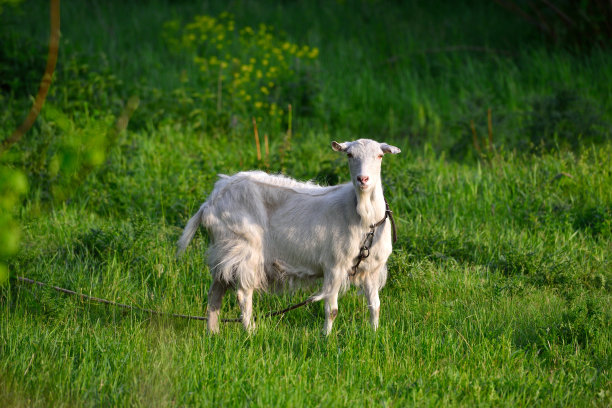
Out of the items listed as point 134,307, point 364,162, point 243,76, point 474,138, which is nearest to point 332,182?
point 474,138

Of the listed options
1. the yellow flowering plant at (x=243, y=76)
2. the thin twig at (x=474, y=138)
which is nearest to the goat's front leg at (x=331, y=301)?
the thin twig at (x=474, y=138)

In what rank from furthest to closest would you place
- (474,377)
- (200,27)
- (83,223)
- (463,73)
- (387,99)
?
(200,27) → (463,73) → (387,99) → (83,223) → (474,377)

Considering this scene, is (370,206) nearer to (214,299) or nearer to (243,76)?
(214,299)

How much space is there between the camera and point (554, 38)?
13461 millimetres

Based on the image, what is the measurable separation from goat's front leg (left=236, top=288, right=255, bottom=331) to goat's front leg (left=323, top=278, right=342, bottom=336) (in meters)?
0.57

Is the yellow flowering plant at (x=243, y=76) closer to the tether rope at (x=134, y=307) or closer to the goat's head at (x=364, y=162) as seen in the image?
the tether rope at (x=134, y=307)

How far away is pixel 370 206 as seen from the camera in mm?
5012

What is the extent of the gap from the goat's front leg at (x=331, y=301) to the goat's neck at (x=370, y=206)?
0.49 metres

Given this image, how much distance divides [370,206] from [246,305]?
4.09 feet

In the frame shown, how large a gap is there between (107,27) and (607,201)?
35.4 ft

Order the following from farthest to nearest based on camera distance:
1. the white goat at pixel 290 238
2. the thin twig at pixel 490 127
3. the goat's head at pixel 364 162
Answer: the thin twig at pixel 490 127
the white goat at pixel 290 238
the goat's head at pixel 364 162

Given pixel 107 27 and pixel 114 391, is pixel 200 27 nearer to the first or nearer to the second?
pixel 107 27

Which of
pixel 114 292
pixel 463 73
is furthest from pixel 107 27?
pixel 114 292

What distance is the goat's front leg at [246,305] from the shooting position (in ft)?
17.6
